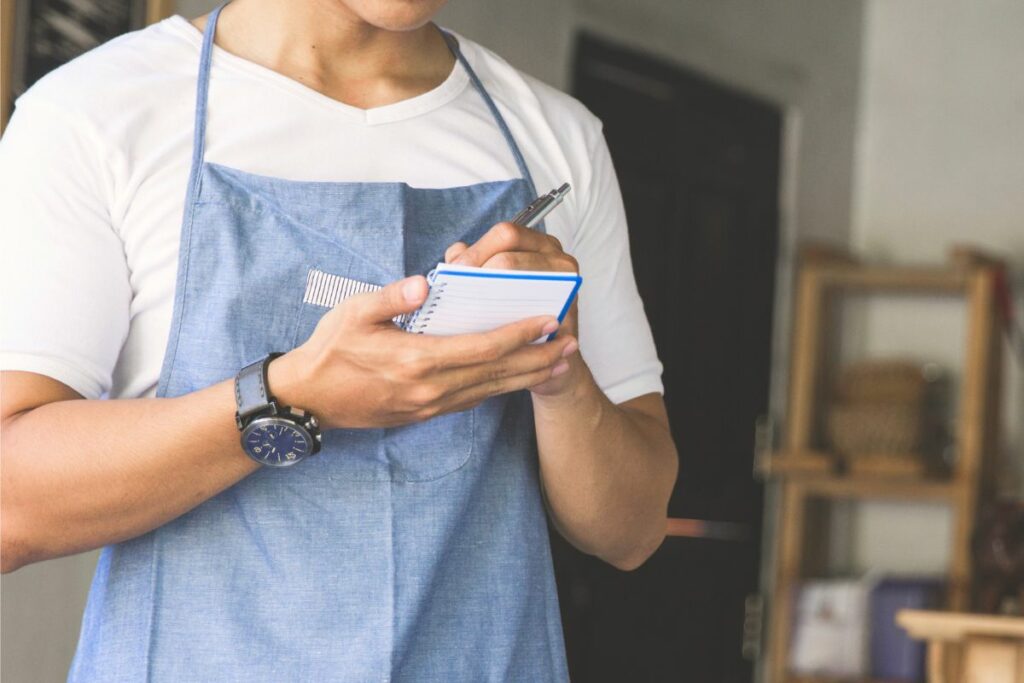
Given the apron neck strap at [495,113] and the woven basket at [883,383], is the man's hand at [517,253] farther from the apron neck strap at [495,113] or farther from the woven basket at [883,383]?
the woven basket at [883,383]

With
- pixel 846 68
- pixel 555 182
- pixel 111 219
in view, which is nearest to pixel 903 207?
pixel 846 68

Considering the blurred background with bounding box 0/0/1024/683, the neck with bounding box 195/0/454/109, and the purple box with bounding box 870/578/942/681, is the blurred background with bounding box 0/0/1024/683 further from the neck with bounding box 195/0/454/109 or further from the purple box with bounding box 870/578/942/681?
the neck with bounding box 195/0/454/109

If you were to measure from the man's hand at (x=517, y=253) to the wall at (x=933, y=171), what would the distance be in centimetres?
428

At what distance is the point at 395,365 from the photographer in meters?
0.92

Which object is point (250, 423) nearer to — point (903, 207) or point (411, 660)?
point (411, 660)

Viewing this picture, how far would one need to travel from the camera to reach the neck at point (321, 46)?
117 cm

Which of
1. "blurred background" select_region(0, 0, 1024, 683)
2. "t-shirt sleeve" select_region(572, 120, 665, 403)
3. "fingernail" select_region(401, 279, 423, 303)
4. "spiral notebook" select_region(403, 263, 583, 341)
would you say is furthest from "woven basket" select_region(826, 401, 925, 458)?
"fingernail" select_region(401, 279, 423, 303)

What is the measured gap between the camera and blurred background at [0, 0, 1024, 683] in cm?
402

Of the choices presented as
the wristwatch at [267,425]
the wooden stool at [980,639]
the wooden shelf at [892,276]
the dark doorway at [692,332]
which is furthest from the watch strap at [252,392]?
the wooden shelf at [892,276]

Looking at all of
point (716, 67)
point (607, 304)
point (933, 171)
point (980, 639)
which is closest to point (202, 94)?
point (607, 304)

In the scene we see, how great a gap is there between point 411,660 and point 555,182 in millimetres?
460

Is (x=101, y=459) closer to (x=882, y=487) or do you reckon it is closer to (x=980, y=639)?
(x=980, y=639)

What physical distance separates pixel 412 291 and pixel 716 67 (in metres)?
3.68

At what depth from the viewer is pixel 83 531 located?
0.97 m
